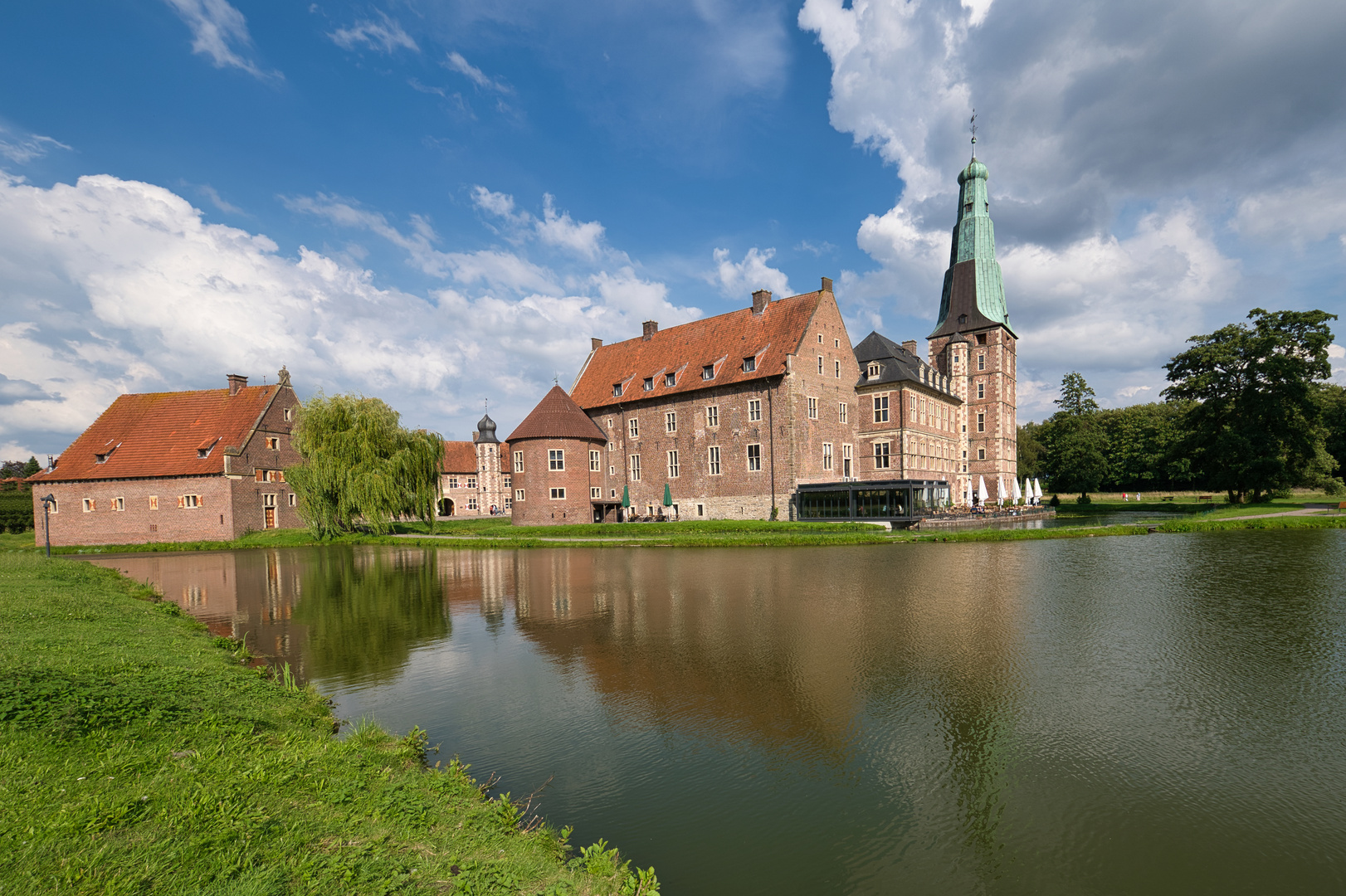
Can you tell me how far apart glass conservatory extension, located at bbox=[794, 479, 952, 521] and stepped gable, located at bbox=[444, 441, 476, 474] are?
50487 millimetres

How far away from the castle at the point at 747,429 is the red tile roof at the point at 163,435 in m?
19.4

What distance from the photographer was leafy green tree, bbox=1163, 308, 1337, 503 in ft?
135

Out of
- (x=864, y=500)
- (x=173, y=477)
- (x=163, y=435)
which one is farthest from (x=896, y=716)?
(x=163, y=435)

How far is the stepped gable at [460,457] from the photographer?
251 feet

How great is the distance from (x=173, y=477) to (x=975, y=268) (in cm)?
7058

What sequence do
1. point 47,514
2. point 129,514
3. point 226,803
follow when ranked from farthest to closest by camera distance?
point 129,514
point 47,514
point 226,803

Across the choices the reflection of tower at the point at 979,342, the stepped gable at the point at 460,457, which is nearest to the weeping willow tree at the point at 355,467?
the stepped gable at the point at 460,457

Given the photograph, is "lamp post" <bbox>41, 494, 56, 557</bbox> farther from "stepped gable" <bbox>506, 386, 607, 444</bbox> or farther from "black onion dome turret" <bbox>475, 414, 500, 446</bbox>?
"black onion dome turret" <bbox>475, 414, 500, 446</bbox>

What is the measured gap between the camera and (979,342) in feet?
204

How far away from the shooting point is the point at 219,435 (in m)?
42.5

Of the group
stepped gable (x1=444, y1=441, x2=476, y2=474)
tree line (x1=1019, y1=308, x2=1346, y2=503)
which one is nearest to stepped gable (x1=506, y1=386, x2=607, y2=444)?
stepped gable (x1=444, y1=441, x2=476, y2=474)

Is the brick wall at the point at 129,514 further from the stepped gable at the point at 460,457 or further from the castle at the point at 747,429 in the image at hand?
the stepped gable at the point at 460,457

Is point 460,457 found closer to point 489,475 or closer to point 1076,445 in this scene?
point 489,475

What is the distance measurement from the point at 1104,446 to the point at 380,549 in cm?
8291
